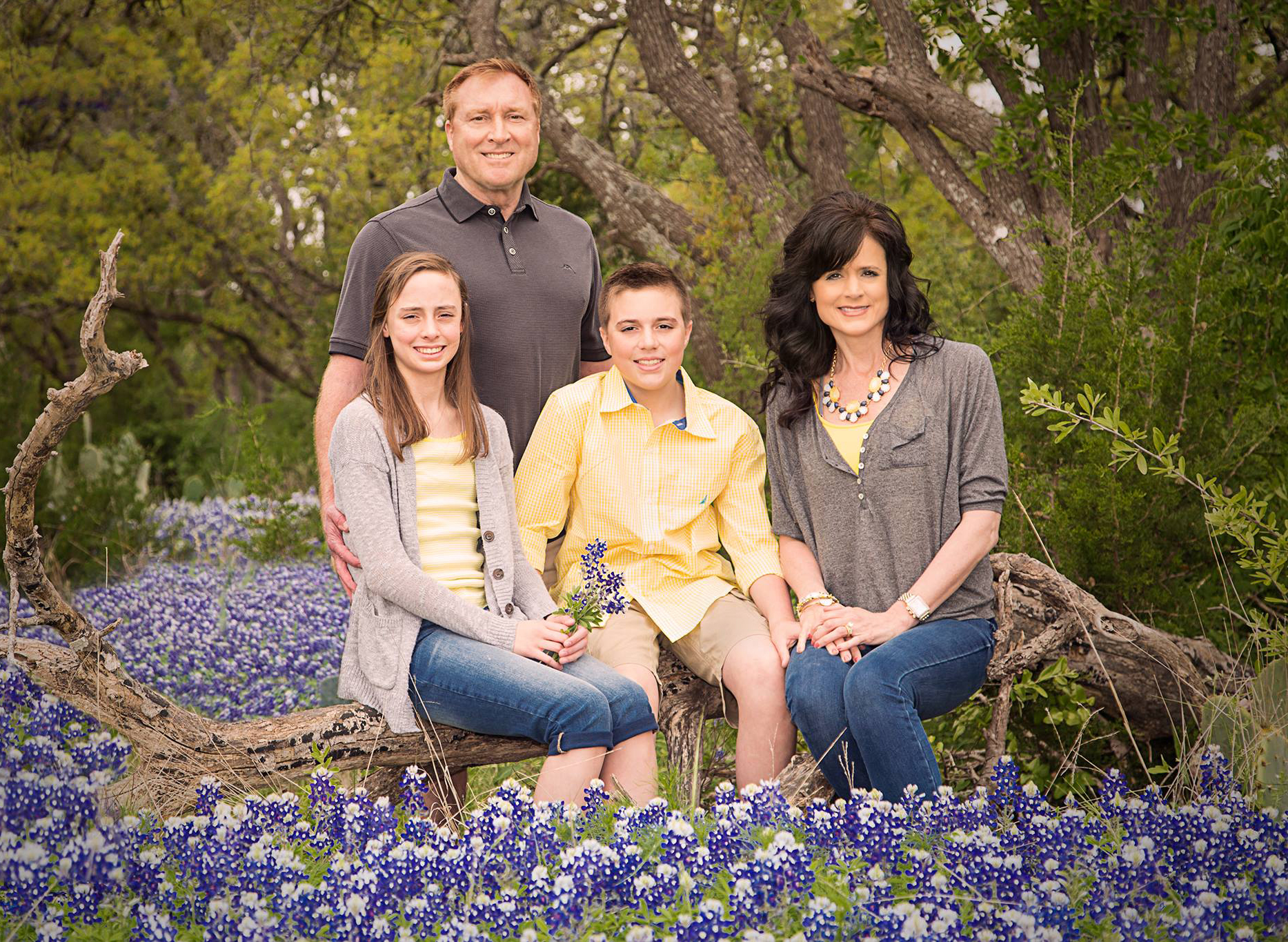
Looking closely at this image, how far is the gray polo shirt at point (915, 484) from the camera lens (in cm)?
334

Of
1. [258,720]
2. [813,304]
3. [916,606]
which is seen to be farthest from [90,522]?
[916,606]

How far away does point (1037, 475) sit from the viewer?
4441 mm

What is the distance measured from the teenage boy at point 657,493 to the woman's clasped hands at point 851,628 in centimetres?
13

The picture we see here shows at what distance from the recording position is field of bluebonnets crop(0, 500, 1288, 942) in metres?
2.19

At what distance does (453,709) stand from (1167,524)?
8.97 feet

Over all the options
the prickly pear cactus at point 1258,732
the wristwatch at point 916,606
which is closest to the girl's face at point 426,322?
the wristwatch at point 916,606

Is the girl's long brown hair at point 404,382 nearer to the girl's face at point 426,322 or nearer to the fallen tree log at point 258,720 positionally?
the girl's face at point 426,322

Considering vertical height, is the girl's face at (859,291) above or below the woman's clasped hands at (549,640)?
above

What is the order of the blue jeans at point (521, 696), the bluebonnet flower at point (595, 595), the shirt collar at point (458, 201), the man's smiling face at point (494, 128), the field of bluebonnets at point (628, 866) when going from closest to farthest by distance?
1. the field of bluebonnets at point (628, 866)
2. the blue jeans at point (521, 696)
3. the bluebonnet flower at point (595, 595)
4. the man's smiling face at point (494, 128)
5. the shirt collar at point (458, 201)

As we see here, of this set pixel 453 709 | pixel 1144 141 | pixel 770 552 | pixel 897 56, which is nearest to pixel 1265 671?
pixel 770 552

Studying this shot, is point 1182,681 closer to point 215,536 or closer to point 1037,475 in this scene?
point 1037,475

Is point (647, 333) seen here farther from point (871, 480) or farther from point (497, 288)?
point (871, 480)

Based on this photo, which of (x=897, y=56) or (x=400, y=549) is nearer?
(x=400, y=549)

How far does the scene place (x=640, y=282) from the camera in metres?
3.45
